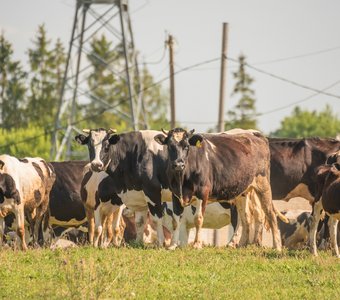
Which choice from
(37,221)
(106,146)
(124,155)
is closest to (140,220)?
(124,155)

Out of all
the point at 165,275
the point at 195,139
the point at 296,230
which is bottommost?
the point at 296,230

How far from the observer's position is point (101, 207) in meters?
22.8

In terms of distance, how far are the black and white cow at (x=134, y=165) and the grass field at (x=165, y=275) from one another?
6.03ft

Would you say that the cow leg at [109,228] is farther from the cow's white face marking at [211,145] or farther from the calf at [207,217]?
the cow's white face marking at [211,145]

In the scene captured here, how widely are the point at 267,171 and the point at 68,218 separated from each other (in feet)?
20.3

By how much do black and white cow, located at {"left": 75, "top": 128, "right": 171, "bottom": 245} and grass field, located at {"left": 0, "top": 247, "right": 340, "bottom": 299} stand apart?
6.03 feet

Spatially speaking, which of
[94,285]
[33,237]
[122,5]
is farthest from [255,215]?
[122,5]

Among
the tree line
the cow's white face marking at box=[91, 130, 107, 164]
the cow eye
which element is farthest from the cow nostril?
the tree line

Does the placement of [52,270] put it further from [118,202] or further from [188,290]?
[118,202]

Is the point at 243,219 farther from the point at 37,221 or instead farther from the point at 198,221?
the point at 37,221

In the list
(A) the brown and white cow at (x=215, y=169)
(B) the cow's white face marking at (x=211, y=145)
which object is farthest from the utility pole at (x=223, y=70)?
(B) the cow's white face marking at (x=211, y=145)

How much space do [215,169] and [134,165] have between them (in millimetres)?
1633

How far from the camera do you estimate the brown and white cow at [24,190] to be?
22.1m

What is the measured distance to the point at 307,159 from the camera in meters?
26.8
